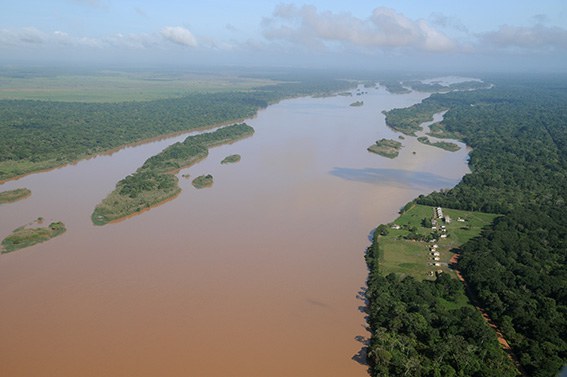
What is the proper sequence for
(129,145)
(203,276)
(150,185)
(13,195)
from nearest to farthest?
(203,276), (13,195), (150,185), (129,145)

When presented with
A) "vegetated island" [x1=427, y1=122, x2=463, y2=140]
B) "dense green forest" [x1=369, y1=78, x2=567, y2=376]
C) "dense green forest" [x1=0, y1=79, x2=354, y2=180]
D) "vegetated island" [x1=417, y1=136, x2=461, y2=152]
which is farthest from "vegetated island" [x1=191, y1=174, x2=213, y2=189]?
"vegetated island" [x1=427, y1=122, x2=463, y2=140]

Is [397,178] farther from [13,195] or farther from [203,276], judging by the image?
[13,195]

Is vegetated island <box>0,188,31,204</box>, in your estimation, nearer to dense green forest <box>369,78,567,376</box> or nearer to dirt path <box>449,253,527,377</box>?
dense green forest <box>369,78,567,376</box>

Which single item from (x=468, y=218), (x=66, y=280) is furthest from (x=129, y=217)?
(x=468, y=218)

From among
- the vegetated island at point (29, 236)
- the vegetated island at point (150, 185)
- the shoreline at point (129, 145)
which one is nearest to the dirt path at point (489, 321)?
the vegetated island at point (150, 185)

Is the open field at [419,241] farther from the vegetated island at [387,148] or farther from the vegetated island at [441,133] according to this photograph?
the vegetated island at [441,133]

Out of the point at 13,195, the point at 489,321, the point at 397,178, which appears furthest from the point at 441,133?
the point at 13,195

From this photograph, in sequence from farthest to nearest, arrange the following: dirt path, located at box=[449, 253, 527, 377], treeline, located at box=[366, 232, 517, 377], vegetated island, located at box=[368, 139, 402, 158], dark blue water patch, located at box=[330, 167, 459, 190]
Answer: vegetated island, located at box=[368, 139, 402, 158], dark blue water patch, located at box=[330, 167, 459, 190], dirt path, located at box=[449, 253, 527, 377], treeline, located at box=[366, 232, 517, 377]
